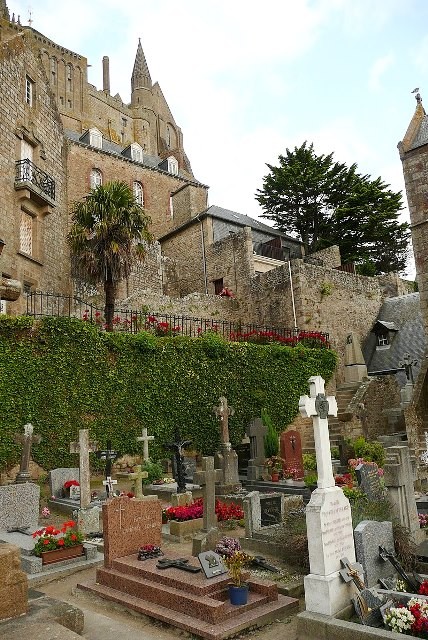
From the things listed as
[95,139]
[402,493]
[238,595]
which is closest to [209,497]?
[238,595]

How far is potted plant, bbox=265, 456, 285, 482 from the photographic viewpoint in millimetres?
14481

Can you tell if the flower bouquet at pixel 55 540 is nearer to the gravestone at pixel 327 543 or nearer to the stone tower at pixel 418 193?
the gravestone at pixel 327 543

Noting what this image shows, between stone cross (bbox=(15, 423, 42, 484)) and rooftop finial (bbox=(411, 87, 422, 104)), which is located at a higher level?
rooftop finial (bbox=(411, 87, 422, 104))

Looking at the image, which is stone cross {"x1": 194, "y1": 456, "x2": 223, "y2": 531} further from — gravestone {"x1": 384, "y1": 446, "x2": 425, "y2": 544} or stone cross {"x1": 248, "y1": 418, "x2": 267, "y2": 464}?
stone cross {"x1": 248, "y1": 418, "x2": 267, "y2": 464}

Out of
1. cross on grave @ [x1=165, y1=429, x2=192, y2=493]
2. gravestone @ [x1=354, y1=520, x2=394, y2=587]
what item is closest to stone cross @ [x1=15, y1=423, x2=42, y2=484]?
cross on grave @ [x1=165, y1=429, x2=192, y2=493]

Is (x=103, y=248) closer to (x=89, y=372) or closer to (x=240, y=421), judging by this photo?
(x=89, y=372)

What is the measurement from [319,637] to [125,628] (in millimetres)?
2142

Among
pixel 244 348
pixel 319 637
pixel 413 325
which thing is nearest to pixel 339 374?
pixel 413 325

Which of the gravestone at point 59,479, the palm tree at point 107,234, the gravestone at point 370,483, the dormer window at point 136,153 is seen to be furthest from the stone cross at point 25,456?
the dormer window at point 136,153

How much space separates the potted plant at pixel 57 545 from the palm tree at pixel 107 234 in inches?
384

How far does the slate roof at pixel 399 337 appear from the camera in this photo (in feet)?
78.8

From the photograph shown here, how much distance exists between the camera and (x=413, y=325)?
25.5m

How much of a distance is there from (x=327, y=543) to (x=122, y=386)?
11003 mm

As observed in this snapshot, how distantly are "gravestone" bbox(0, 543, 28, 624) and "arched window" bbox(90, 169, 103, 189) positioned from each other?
30182mm
